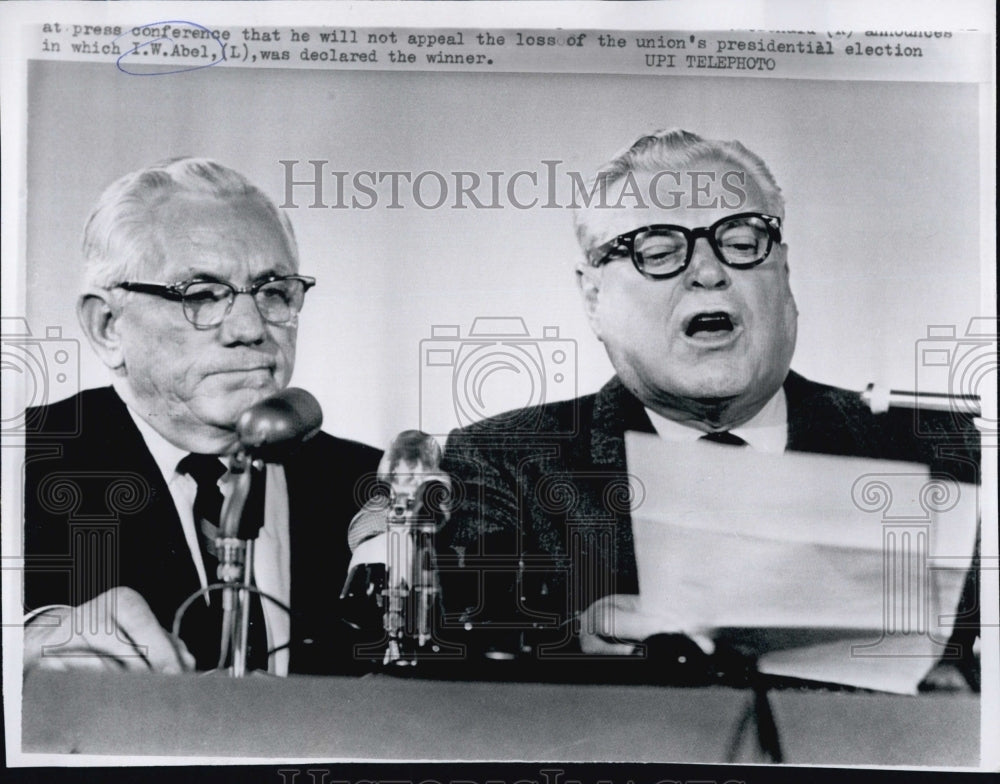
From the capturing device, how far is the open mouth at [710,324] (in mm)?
933

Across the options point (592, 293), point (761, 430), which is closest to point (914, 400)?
point (761, 430)

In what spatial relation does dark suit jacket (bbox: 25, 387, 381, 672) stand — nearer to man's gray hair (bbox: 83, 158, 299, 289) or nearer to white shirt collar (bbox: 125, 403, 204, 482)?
white shirt collar (bbox: 125, 403, 204, 482)

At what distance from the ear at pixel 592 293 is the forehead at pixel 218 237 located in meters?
0.34

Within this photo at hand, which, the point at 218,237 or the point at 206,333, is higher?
the point at 218,237

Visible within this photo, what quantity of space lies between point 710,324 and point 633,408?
0.42 feet

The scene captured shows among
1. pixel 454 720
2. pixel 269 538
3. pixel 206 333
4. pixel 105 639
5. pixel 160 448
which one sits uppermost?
pixel 206 333

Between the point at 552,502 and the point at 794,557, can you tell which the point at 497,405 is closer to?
the point at 552,502

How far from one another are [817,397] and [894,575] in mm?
225

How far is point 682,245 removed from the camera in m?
0.94

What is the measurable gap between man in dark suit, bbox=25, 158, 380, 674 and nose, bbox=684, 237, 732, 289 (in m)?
0.41

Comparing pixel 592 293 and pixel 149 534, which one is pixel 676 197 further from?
pixel 149 534

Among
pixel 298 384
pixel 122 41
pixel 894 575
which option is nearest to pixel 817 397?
pixel 894 575

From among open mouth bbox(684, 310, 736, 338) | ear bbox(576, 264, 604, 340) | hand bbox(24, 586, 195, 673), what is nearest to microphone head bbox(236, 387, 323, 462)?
hand bbox(24, 586, 195, 673)

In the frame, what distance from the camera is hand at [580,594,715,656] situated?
938mm
